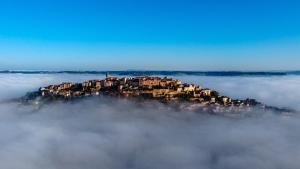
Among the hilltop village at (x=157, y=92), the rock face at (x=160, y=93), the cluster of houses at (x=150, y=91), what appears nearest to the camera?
the rock face at (x=160, y=93)

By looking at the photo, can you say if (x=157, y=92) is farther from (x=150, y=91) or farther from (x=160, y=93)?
(x=150, y=91)

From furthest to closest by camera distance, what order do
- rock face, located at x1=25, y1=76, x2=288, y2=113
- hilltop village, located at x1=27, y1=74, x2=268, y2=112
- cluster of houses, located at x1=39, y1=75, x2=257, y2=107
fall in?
cluster of houses, located at x1=39, y1=75, x2=257, y2=107, hilltop village, located at x1=27, y1=74, x2=268, y2=112, rock face, located at x1=25, y1=76, x2=288, y2=113

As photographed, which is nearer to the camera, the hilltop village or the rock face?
the rock face

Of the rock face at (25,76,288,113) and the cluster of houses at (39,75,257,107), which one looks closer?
the rock face at (25,76,288,113)

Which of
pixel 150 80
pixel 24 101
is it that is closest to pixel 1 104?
pixel 24 101

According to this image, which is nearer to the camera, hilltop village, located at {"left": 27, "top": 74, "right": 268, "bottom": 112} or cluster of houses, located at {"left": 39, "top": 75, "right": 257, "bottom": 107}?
hilltop village, located at {"left": 27, "top": 74, "right": 268, "bottom": 112}

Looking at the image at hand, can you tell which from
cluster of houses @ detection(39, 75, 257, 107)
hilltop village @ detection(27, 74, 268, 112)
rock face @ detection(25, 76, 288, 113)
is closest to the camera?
rock face @ detection(25, 76, 288, 113)
